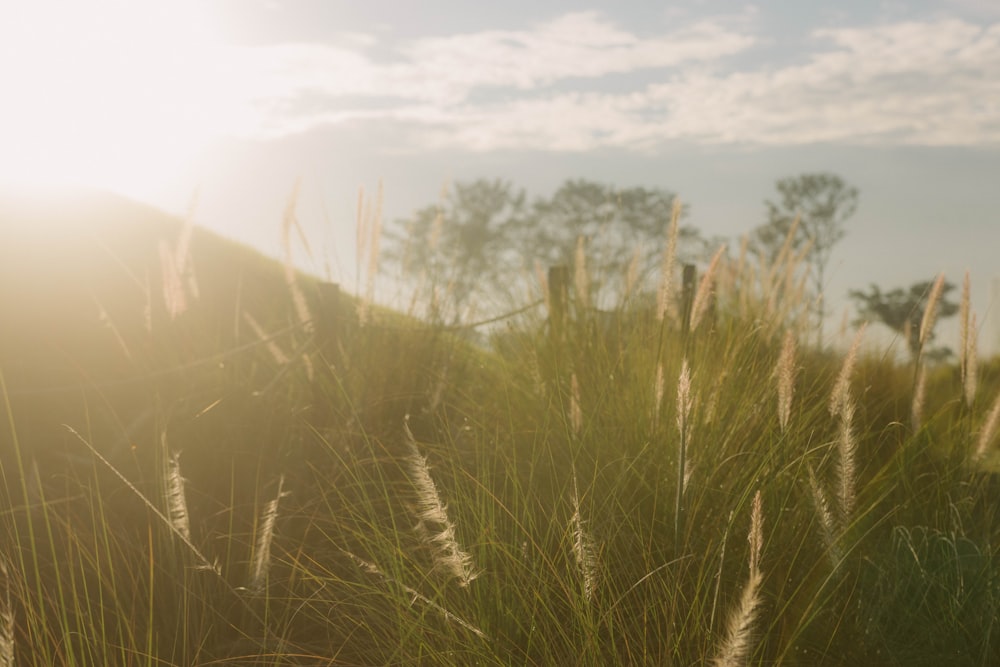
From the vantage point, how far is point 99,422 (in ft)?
15.9

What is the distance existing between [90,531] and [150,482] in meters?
0.27

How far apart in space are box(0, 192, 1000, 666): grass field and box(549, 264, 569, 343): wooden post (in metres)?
0.05

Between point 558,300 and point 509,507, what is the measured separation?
2.39 metres

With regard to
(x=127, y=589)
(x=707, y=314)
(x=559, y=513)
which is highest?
(x=707, y=314)

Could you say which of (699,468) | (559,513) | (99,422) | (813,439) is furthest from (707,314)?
(99,422)

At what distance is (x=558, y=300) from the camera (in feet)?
16.6

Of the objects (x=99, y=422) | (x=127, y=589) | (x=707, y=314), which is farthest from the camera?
(x=99, y=422)

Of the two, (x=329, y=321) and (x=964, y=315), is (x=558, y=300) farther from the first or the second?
(x=964, y=315)

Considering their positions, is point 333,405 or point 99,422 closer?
point 333,405

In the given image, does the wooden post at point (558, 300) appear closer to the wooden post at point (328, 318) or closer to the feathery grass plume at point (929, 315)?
the wooden post at point (328, 318)

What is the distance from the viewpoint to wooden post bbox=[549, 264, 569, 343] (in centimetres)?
454

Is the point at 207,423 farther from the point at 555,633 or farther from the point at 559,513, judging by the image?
the point at 555,633

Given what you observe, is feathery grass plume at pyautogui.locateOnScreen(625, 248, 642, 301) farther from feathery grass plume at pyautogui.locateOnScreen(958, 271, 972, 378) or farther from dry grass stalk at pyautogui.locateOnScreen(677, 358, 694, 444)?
dry grass stalk at pyautogui.locateOnScreen(677, 358, 694, 444)

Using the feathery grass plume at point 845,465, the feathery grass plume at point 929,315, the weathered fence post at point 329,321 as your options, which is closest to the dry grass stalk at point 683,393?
the feathery grass plume at point 845,465
